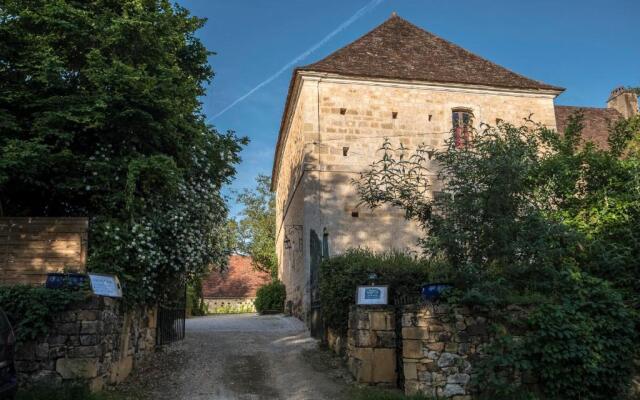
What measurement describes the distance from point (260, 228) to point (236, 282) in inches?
157

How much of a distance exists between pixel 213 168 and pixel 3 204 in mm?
3908

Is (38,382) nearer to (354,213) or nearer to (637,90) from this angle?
(354,213)

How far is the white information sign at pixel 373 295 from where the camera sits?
812 centimetres

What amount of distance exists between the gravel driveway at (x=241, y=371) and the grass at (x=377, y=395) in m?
0.21

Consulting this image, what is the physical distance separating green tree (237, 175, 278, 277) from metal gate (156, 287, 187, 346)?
17151mm

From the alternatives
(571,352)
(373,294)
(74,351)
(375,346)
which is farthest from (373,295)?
(74,351)

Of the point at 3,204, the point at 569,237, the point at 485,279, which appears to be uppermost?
the point at 3,204

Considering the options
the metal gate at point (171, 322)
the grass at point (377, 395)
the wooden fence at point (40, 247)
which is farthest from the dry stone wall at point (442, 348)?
the metal gate at point (171, 322)

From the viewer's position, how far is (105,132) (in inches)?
355

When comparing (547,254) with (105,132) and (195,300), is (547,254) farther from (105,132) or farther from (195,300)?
(195,300)

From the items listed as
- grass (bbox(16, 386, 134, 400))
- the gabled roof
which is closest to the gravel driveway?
grass (bbox(16, 386, 134, 400))

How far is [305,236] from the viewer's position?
14664mm

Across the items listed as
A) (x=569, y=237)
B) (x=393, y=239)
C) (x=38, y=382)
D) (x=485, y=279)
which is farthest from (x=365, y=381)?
(x=393, y=239)

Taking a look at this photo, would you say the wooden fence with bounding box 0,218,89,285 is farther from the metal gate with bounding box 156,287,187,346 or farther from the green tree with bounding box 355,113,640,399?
the green tree with bounding box 355,113,640,399
